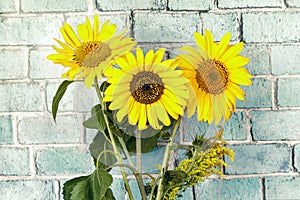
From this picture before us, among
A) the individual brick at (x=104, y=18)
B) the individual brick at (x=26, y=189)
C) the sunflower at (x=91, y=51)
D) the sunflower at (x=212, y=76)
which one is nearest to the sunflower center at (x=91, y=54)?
the sunflower at (x=91, y=51)

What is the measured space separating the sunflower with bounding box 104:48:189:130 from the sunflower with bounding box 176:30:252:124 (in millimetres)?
21

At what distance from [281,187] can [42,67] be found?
0.63 m

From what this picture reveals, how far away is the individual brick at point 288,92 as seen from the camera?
3.63 ft

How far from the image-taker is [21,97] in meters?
1.10

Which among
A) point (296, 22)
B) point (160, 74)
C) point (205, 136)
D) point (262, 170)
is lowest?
point (262, 170)

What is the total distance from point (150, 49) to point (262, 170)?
1.68ft

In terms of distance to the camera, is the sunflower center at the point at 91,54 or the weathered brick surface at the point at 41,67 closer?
the sunflower center at the point at 91,54

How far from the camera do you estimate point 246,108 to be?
43.5 inches

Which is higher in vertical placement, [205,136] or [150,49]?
[150,49]

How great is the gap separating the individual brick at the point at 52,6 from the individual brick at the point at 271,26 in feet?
1.26

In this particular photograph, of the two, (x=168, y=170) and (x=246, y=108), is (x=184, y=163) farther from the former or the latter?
(x=246, y=108)

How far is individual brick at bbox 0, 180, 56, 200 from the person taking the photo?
1096 mm

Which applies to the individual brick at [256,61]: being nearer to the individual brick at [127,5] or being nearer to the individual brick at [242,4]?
the individual brick at [242,4]

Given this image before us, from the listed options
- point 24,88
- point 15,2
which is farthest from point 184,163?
point 15,2
